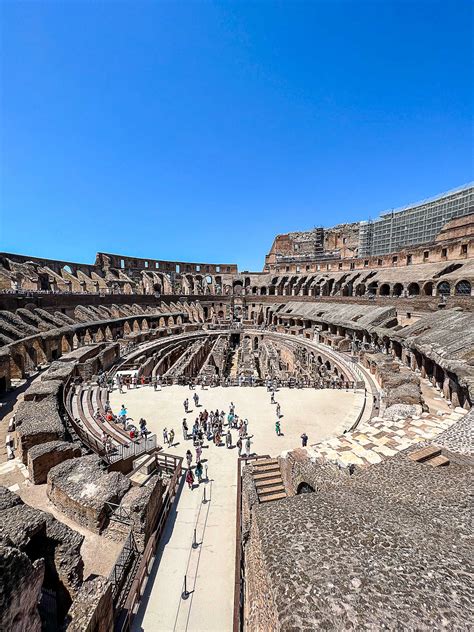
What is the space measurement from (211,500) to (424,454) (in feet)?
18.5

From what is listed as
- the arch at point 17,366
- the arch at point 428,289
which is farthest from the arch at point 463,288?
the arch at point 17,366

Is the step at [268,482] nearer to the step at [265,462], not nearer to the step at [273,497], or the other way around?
the step at [273,497]

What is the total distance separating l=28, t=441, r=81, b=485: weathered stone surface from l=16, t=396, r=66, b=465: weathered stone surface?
2.03ft

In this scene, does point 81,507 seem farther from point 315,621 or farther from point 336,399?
point 336,399

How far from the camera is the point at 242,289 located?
52156mm

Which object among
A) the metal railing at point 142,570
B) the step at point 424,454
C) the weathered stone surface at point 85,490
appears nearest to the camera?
the metal railing at point 142,570

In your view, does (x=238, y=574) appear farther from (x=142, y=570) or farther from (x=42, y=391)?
(x=42, y=391)

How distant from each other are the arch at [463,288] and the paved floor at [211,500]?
14.2 metres

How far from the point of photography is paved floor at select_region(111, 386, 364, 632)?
5.23 metres

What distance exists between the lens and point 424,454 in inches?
269

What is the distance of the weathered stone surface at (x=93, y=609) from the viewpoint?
384 centimetres

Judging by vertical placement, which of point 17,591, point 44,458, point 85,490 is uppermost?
point 17,591

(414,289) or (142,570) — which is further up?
(414,289)

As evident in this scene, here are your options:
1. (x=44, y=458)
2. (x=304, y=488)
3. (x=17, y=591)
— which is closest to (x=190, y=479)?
(x=304, y=488)
